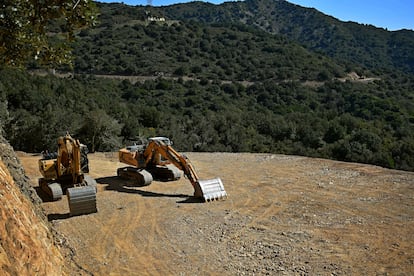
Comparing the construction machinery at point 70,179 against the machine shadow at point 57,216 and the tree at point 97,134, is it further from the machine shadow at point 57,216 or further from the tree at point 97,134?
the tree at point 97,134

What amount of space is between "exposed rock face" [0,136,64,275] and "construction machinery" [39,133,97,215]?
3.47 m

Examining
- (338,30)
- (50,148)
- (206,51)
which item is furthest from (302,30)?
(50,148)

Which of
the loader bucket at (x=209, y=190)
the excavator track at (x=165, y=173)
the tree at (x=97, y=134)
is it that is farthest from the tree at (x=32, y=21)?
the tree at (x=97, y=134)

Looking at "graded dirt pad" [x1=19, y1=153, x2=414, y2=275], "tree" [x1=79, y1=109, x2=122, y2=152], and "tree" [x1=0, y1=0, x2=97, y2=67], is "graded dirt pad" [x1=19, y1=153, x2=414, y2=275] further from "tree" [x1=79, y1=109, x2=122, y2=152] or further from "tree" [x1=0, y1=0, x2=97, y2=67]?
"tree" [x1=79, y1=109, x2=122, y2=152]

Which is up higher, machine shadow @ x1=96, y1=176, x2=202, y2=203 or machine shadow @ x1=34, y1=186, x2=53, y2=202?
machine shadow @ x1=96, y1=176, x2=202, y2=203

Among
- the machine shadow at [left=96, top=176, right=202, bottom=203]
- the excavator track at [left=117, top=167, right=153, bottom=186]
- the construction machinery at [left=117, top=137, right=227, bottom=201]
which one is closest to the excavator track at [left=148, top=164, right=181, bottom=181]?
the construction machinery at [left=117, top=137, right=227, bottom=201]

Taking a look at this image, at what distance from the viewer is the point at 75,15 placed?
7.84 m

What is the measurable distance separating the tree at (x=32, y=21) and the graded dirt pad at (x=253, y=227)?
3.58 meters

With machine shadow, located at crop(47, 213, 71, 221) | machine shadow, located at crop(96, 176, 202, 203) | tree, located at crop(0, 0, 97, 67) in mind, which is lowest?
machine shadow, located at crop(47, 213, 71, 221)

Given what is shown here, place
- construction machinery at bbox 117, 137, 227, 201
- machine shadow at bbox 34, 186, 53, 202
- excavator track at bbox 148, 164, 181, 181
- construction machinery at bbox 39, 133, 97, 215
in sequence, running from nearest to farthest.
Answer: construction machinery at bbox 39, 133, 97, 215
machine shadow at bbox 34, 186, 53, 202
construction machinery at bbox 117, 137, 227, 201
excavator track at bbox 148, 164, 181, 181

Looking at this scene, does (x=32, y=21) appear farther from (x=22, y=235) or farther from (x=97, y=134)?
(x=97, y=134)

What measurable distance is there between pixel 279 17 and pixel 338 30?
14.8 m

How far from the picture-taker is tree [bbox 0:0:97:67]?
7645 mm

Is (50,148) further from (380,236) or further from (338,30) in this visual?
(338,30)
